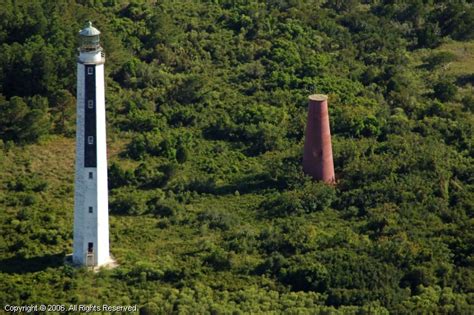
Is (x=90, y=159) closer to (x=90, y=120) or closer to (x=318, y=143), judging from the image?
(x=90, y=120)

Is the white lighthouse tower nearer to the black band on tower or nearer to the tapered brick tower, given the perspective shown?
the black band on tower

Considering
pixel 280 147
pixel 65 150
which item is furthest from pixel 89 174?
pixel 280 147

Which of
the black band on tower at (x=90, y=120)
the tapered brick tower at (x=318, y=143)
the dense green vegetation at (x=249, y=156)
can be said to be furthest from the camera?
the tapered brick tower at (x=318, y=143)

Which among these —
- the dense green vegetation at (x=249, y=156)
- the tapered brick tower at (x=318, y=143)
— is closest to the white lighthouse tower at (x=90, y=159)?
the dense green vegetation at (x=249, y=156)

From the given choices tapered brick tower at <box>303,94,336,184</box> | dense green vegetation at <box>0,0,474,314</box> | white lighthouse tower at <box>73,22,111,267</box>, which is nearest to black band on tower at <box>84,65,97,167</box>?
white lighthouse tower at <box>73,22,111,267</box>

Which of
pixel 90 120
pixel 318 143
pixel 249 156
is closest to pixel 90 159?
pixel 90 120

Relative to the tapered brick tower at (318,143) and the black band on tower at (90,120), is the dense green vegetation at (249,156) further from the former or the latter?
the black band on tower at (90,120)

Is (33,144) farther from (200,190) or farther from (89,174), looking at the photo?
(89,174)
